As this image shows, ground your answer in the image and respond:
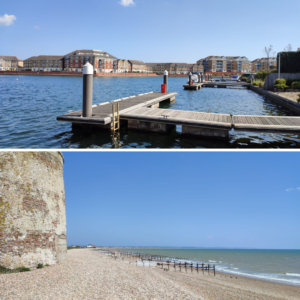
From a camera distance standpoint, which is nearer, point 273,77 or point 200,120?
point 200,120

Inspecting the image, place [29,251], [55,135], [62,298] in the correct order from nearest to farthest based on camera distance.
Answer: [62,298], [29,251], [55,135]

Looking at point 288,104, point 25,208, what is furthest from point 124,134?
point 288,104

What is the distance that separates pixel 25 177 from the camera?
370 inches

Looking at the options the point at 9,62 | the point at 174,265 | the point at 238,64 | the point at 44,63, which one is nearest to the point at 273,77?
the point at 174,265

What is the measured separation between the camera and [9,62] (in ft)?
414

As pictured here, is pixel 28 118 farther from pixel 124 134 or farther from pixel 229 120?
pixel 229 120

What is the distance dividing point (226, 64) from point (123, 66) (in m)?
64.9

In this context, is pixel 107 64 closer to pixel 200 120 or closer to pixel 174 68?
pixel 174 68

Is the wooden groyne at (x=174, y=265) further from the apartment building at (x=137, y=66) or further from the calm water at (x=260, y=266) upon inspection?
the apartment building at (x=137, y=66)

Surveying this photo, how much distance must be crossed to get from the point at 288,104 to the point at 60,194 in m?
18.6

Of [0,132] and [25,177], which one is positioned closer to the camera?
[25,177]

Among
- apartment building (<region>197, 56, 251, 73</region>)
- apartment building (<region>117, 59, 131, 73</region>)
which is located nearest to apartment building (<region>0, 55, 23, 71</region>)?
apartment building (<region>117, 59, 131, 73</region>)

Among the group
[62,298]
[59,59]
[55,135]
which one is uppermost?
[59,59]

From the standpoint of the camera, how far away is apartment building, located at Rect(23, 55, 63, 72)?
11369cm
